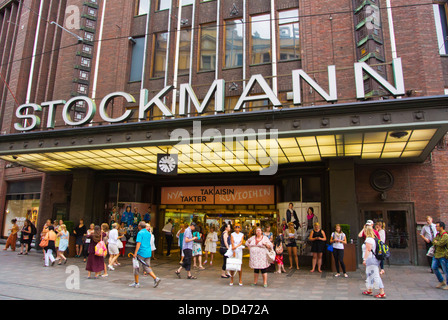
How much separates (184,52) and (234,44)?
302 cm

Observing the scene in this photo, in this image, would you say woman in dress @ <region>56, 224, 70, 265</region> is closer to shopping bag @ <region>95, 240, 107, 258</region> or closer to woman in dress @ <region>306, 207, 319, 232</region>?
shopping bag @ <region>95, 240, 107, 258</region>

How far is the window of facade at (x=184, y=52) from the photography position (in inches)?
732

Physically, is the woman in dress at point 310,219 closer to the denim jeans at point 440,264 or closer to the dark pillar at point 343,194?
the dark pillar at point 343,194

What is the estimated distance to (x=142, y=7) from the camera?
20672 mm

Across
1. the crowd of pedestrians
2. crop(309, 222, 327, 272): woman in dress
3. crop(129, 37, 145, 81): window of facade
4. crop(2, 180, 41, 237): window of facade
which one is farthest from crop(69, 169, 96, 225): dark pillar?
crop(309, 222, 327, 272): woman in dress

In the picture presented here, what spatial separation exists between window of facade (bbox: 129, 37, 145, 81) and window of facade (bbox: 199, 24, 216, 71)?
4005mm

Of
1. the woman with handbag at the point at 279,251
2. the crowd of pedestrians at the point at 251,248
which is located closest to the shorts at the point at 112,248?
the crowd of pedestrians at the point at 251,248

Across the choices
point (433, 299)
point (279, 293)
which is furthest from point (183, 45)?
point (433, 299)

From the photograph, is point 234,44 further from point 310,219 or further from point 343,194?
point 310,219

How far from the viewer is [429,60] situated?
45.9 feet

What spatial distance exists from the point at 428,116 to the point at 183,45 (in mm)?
13858

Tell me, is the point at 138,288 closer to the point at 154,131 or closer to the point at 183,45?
the point at 154,131

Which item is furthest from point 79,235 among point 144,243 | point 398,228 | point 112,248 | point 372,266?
point 398,228

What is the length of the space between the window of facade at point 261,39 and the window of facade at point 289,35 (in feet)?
2.10
